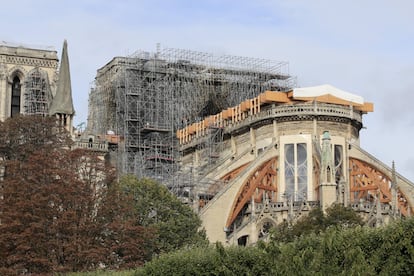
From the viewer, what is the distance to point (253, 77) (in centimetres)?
9762

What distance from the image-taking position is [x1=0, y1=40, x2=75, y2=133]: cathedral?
80.7 m

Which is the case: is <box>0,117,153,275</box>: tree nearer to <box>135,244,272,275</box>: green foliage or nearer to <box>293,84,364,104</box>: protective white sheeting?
<box>135,244,272,275</box>: green foliage

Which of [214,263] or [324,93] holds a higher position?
[324,93]

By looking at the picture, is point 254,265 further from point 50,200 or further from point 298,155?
point 298,155

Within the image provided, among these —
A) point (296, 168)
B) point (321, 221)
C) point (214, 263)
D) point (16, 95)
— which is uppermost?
point (16, 95)

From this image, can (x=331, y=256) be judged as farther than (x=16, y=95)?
No

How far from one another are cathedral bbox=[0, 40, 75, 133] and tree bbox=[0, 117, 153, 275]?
2406 centimetres

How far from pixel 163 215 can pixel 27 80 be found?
27.2 m

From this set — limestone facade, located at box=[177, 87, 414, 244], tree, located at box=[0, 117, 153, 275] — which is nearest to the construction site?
limestone facade, located at box=[177, 87, 414, 244]

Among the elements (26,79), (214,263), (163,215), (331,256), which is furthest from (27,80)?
(331,256)

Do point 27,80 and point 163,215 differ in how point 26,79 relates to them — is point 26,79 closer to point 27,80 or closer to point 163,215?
point 27,80

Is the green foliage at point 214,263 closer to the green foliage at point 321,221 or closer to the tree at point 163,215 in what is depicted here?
the tree at point 163,215

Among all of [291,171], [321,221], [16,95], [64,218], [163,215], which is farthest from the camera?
[16,95]

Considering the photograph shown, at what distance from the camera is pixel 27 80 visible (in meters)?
81.9
